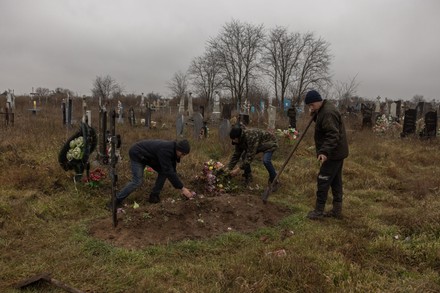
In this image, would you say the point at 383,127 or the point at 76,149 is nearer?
the point at 76,149

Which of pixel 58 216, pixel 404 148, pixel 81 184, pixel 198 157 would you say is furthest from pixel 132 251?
pixel 404 148

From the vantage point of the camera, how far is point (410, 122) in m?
16.7

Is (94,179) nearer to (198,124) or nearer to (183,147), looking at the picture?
(183,147)

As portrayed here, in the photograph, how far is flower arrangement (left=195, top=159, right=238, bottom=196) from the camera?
723cm

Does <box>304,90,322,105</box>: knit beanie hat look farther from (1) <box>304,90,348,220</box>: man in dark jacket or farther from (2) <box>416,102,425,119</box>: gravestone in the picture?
(2) <box>416,102,425,119</box>: gravestone

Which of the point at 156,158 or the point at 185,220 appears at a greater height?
the point at 156,158

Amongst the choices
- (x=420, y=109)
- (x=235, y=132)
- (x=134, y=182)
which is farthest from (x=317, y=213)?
(x=420, y=109)

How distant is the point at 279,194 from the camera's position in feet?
24.9

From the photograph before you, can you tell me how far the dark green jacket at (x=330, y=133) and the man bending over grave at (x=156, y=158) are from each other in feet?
6.72

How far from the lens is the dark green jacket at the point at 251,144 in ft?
23.2

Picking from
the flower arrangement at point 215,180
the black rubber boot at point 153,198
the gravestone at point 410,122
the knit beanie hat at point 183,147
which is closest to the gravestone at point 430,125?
the gravestone at point 410,122

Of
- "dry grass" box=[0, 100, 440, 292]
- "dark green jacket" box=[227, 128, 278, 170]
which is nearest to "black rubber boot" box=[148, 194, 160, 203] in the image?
"dry grass" box=[0, 100, 440, 292]

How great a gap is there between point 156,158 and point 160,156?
0.35m

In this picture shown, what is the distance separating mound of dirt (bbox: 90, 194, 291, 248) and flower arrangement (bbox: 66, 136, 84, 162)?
1.66 metres
